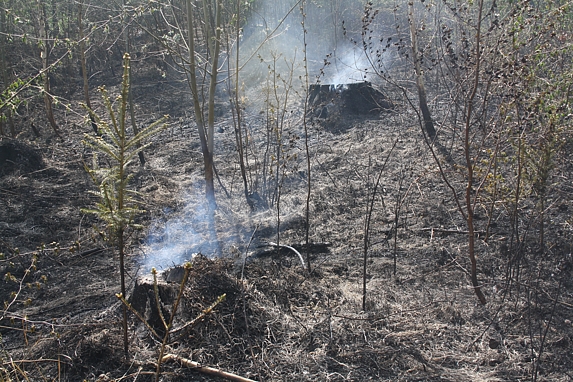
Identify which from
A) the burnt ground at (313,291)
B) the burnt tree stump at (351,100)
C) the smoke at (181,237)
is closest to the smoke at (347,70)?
the burnt tree stump at (351,100)

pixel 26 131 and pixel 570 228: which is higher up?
pixel 26 131

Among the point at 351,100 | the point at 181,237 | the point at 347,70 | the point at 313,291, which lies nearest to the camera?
the point at 313,291

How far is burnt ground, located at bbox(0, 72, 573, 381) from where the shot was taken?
4.14 meters

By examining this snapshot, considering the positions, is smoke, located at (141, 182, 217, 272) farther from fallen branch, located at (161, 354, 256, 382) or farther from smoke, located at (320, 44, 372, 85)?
smoke, located at (320, 44, 372, 85)

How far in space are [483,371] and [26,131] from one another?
1198 centimetres

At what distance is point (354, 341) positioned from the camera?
444 cm

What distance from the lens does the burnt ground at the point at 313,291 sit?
4.14 m

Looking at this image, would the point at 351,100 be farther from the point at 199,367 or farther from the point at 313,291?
the point at 199,367

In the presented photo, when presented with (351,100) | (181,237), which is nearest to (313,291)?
(181,237)

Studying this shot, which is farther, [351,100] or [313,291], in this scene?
[351,100]

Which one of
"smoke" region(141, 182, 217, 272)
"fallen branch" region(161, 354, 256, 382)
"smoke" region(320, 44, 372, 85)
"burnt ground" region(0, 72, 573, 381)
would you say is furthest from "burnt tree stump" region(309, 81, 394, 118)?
"fallen branch" region(161, 354, 256, 382)

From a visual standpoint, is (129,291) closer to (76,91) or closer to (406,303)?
(406,303)

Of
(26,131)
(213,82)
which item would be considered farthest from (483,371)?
(26,131)

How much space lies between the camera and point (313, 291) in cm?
535
